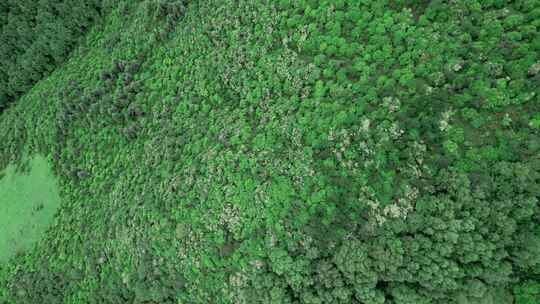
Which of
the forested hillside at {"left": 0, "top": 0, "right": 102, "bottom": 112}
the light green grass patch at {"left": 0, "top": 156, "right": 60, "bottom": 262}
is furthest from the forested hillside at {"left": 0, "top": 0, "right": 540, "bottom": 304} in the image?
the forested hillside at {"left": 0, "top": 0, "right": 102, "bottom": 112}

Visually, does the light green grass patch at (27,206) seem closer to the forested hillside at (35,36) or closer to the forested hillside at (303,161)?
the forested hillside at (303,161)

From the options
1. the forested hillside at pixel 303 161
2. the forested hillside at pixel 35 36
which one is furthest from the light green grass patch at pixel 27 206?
the forested hillside at pixel 35 36

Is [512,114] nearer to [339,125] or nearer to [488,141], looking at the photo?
[488,141]

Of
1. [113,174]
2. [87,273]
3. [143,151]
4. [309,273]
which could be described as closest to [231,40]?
[143,151]

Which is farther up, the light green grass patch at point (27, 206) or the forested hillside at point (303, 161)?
the forested hillside at point (303, 161)

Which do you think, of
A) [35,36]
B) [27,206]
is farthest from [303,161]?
[35,36]

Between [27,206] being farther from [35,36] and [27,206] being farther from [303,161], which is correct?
[303,161]

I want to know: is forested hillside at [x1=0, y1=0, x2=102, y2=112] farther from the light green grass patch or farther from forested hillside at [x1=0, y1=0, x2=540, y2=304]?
the light green grass patch
